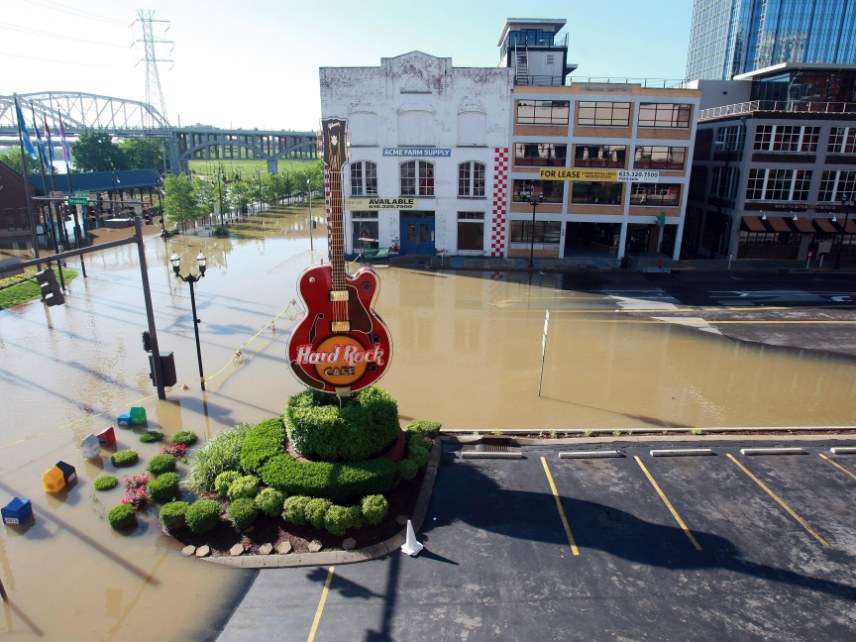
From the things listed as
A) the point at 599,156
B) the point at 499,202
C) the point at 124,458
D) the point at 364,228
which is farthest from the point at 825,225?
the point at 124,458

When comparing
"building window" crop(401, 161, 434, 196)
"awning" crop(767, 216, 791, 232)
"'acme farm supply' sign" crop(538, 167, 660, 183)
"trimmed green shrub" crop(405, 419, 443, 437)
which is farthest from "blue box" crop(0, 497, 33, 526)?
"awning" crop(767, 216, 791, 232)

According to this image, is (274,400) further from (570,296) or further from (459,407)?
(570,296)

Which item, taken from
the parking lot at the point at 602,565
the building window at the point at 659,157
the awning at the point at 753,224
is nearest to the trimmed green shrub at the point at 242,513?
the parking lot at the point at 602,565

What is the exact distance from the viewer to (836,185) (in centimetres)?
3747

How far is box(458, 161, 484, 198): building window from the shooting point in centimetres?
3822

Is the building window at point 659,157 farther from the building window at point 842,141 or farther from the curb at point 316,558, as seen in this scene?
the curb at point 316,558

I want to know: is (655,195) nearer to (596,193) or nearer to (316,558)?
(596,193)

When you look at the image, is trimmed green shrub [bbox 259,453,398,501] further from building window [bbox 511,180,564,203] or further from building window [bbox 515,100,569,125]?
building window [bbox 515,100,569,125]

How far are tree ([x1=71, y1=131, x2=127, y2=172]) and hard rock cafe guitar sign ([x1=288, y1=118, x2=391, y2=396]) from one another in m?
81.3

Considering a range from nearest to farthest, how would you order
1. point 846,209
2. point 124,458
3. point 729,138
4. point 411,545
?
point 411,545, point 124,458, point 846,209, point 729,138

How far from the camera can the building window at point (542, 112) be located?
36.9m

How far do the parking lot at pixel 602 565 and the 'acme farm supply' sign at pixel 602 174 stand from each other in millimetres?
27181

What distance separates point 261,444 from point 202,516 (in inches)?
88.2

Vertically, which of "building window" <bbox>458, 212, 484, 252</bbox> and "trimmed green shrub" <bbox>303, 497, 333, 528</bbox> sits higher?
"building window" <bbox>458, 212, 484, 252</bbox>
